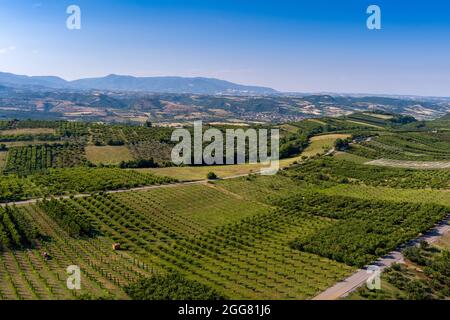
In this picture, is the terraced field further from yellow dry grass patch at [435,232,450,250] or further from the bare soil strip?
the bare soil strip

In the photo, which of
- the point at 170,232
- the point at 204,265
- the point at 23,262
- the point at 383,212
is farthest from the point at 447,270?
the point at 23,262

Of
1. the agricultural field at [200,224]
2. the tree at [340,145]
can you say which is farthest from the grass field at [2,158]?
the tree at [340,145]

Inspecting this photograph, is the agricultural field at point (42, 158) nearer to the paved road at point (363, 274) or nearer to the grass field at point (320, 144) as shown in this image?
the grass field at point (320, 144)

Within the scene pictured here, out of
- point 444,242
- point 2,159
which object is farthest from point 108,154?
point 444,242

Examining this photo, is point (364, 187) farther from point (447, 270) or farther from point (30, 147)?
point (30, 147)

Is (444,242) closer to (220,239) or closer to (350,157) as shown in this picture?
(220,239)
